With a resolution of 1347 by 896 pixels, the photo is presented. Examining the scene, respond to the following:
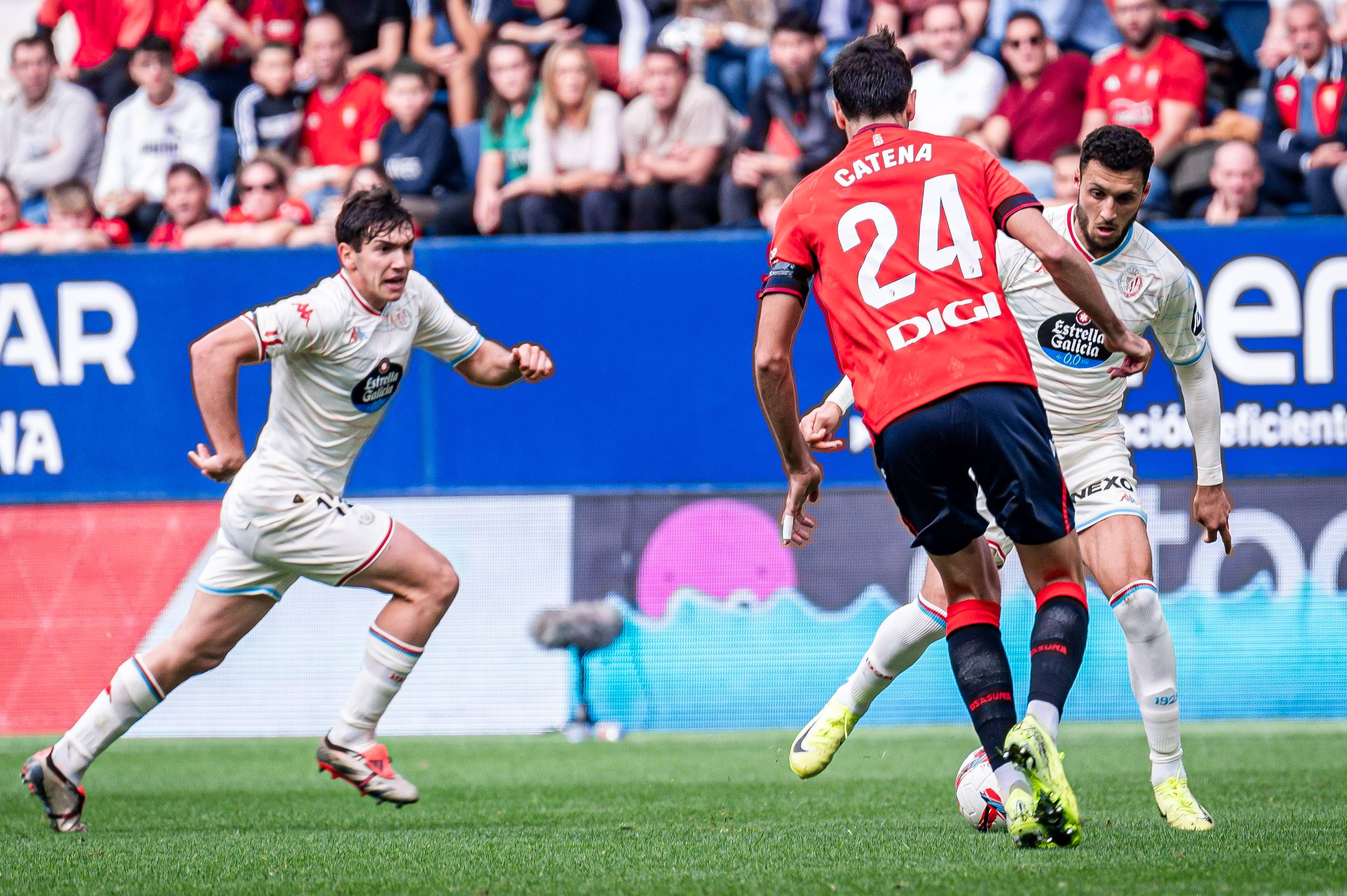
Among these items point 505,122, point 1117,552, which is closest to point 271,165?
point 505,122

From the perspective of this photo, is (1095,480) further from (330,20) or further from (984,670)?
(330,20)

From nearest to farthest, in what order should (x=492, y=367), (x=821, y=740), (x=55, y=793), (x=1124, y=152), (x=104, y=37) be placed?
(x=1124, y=152), (x=821, y=740), (x=55, y=793), (x=492, y=367), (x=104, y=37)

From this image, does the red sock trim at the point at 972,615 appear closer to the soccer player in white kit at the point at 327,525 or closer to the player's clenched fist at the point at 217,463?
the soccer player in white kit at the point at 327,525

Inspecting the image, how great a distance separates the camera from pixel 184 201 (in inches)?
452

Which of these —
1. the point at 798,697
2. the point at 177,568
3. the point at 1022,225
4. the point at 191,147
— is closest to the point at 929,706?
the point at 798,697

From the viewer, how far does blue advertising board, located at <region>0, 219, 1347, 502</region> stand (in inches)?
408

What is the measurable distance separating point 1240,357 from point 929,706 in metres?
2.92

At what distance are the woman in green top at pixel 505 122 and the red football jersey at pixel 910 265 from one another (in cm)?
733

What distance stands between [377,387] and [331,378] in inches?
7.6

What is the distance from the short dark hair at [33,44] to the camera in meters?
12.5

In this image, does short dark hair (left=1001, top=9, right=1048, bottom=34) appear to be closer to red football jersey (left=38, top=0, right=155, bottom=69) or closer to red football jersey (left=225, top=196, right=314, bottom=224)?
red football jersey (left=225, top=196, right=314, bottom=224)

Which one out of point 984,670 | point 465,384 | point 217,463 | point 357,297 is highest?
point 357,297

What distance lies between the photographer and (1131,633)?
17.6ft

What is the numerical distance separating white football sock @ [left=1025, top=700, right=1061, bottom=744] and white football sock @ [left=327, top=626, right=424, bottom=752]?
105 inches
